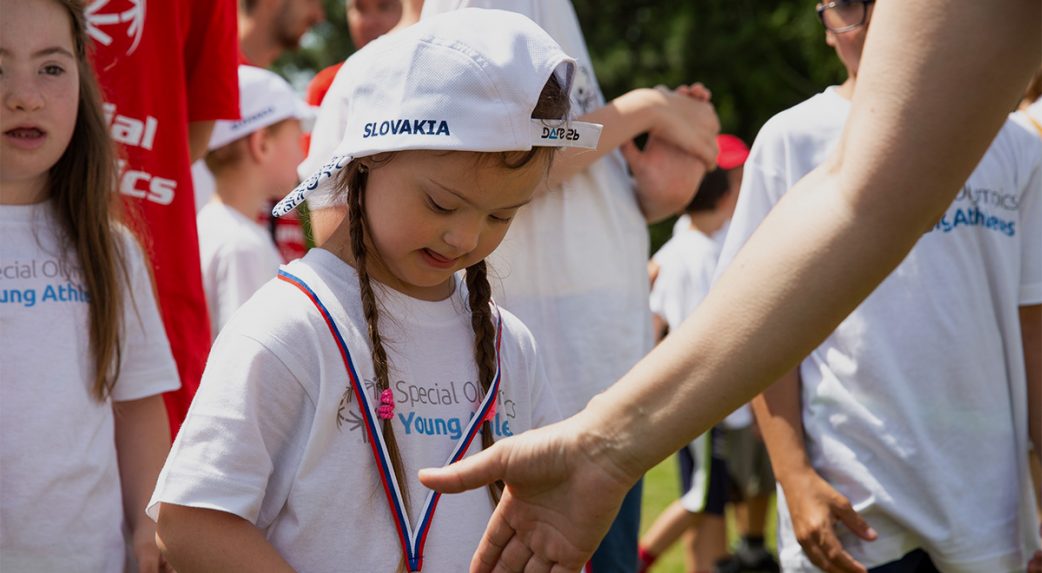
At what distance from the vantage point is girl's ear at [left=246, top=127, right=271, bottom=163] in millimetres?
4938

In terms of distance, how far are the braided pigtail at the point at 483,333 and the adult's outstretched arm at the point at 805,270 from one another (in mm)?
287

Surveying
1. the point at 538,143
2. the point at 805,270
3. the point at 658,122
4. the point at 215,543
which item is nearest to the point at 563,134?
the point at 538,143

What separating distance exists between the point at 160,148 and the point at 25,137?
0.48m

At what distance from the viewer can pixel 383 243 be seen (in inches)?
89.2

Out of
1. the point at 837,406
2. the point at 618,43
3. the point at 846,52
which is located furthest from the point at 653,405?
the point at 618,43

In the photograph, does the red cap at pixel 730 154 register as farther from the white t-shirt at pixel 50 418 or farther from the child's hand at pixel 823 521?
the white t-shirt at pixel 50 418

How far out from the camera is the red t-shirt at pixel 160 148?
10.5 ft

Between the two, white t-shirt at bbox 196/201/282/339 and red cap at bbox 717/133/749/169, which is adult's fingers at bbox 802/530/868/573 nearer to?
white t-shirt at bbox 196/201/282/339

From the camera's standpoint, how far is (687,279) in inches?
258

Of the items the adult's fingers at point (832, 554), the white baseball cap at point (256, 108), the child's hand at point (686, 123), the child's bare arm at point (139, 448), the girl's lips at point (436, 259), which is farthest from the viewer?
the white baseball cap at point (256, 108)

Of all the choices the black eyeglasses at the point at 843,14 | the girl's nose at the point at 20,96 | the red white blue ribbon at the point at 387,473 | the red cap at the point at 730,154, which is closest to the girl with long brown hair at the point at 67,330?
the girl's nose at the point at 20,96

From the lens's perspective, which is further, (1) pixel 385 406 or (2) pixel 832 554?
(2) pixel 832 554

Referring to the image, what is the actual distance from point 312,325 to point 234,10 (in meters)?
1.78

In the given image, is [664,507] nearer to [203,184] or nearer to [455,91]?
[203,184]
